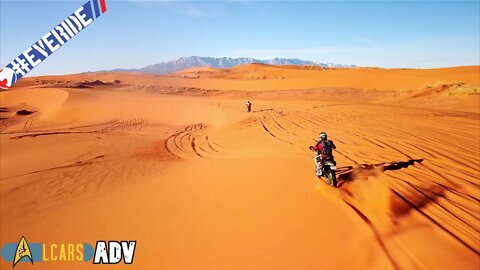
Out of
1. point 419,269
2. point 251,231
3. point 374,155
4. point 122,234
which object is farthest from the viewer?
point 374,155

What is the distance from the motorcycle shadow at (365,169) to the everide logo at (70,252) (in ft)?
13.9

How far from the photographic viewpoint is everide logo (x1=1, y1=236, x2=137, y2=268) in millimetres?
4573

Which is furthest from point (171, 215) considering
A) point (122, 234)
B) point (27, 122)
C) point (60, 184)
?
point (27, 122)

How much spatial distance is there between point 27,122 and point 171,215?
1878cm

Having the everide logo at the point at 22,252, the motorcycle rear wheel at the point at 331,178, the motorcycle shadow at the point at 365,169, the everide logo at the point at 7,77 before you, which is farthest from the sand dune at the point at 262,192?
the everide logo at the point at 7,77

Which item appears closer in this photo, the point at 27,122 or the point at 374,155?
the point at 374,155

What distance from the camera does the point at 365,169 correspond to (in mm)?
6770

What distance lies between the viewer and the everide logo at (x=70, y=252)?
15.0 feet

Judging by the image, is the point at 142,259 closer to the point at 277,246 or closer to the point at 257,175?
the point at 277,246

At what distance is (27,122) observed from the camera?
19.2 metres

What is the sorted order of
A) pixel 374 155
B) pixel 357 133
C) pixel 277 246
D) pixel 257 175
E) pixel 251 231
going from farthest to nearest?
pixel 357 133, pixel 374 155, pixel 257 175, pixel 251 231, pixel 277 246

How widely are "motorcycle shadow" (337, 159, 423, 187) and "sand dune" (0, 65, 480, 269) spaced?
3 cm

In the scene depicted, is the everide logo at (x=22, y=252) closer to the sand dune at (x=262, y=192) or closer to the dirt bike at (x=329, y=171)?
the sand dune at (x=262, y=192)

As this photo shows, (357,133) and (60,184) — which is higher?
(357,133)
